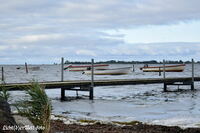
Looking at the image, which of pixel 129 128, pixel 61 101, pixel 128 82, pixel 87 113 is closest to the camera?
pixel 129 128

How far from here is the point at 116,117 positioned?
16297 mm

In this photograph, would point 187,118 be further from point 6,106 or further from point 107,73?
point 107,73

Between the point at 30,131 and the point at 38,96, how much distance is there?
84 centimetres

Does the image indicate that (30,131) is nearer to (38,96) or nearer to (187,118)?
(38,96)

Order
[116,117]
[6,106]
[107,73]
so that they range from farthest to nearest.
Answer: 1. [107,73]
2. [116,117]
3. [6,106]

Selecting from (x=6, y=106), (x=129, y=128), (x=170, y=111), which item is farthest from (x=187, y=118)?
(x=6, y=106)

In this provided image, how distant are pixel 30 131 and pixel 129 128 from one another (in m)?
5.23

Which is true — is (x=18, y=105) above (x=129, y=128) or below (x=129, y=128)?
above

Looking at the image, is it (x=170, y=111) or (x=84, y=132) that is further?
(x=170, y=111)

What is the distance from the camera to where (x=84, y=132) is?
33.2 feet

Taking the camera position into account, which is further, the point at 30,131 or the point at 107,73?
the point at 107,73

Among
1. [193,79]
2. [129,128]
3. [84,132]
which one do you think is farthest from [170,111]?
[193,79]

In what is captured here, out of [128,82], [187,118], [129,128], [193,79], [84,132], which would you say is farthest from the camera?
[193,79]

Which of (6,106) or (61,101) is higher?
(6,106)
